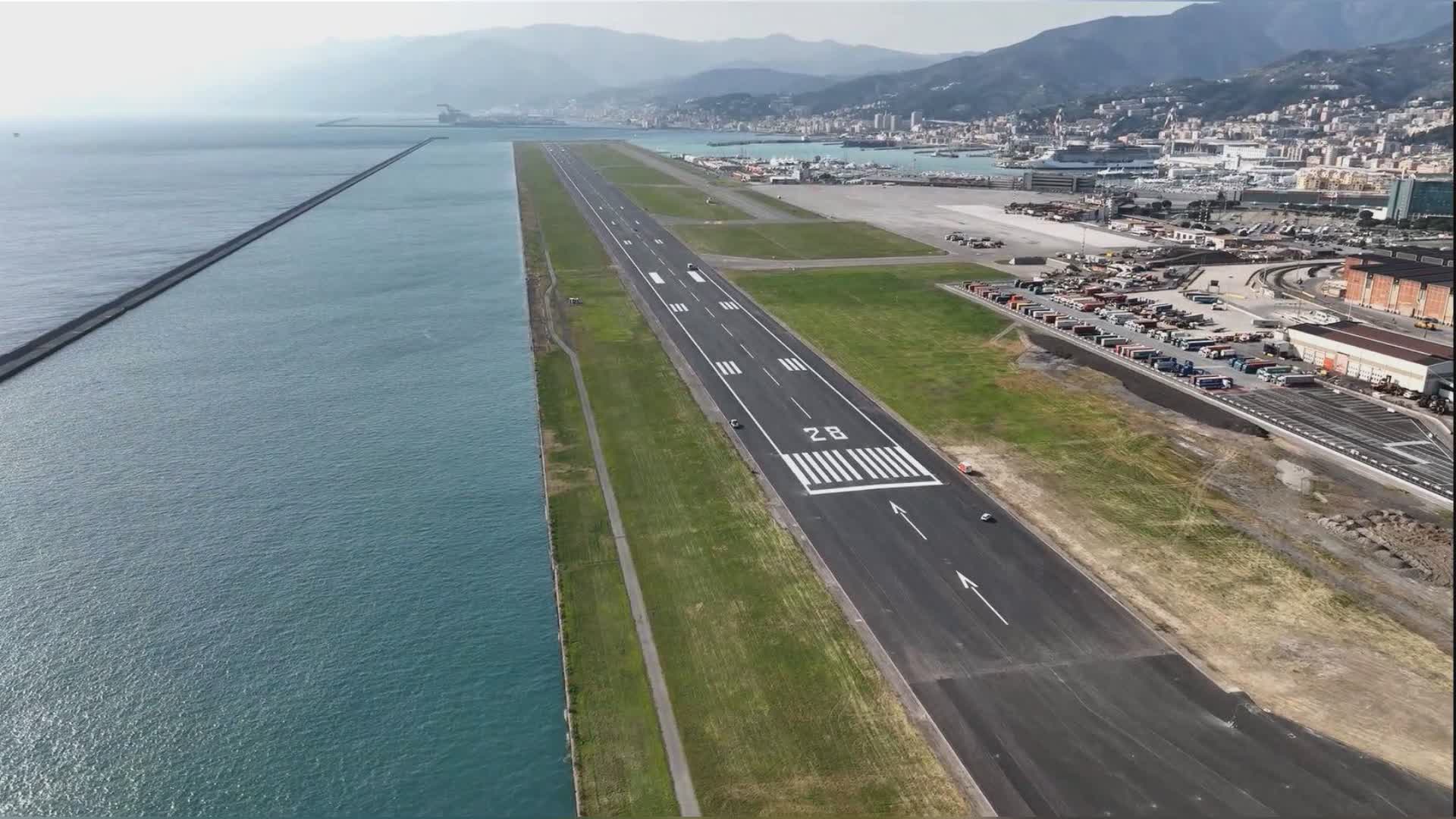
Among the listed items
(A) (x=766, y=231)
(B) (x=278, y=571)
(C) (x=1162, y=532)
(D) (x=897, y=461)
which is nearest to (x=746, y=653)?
(D) (x=897, y=461)

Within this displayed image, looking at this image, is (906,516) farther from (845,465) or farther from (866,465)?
(845,465)

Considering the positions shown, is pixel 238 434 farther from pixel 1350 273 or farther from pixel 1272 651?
pixel 1350 273

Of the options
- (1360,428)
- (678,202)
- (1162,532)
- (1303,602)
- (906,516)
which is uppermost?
(678,202)

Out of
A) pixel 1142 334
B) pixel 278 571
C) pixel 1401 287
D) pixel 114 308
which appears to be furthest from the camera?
pixel 114 308

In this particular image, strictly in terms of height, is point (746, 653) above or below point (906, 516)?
below

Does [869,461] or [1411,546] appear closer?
[1411,546]

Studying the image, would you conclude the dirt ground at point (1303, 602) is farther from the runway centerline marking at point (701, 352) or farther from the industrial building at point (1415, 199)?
the industrial building at point (1415, 199)

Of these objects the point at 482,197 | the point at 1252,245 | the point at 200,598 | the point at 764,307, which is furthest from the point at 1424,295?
the point at 482,197
